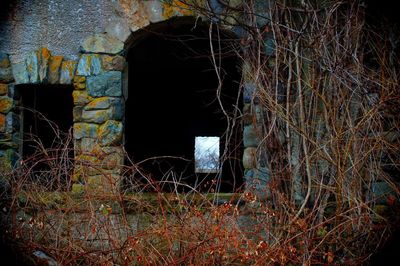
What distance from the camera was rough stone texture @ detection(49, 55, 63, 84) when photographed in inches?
229

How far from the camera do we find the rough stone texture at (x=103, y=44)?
5777 mm

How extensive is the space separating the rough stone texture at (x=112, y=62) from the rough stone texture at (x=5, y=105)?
1140 millimetres

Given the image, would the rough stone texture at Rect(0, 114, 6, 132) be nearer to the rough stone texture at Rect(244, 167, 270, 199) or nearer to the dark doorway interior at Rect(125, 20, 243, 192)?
the dark doorway interior at Rect(125, 20, 243, 192)

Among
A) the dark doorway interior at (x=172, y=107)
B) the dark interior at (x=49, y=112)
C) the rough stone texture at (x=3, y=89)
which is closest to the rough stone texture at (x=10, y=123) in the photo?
the rough stone texture at (x=3, y=89)

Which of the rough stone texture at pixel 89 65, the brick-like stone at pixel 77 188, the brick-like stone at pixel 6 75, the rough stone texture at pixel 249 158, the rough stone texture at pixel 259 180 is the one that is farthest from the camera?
the brick-like stone at pixel 6 75

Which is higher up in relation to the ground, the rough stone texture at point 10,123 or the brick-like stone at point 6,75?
the brick-like stone at point 6,75

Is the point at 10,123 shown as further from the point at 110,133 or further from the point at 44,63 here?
the point at 110,133

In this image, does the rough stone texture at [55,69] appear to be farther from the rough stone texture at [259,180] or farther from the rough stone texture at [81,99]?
the rough stone texture at [259,180]

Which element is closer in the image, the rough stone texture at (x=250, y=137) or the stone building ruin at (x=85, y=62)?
the rough stone texture at (x=250, y=137)

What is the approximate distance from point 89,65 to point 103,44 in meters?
0.28

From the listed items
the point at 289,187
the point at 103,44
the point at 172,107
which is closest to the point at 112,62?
the point at 103,44

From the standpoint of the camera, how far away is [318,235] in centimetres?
438

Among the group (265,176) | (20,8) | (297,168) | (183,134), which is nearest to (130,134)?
(183,134)

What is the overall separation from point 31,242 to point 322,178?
2.42 m
